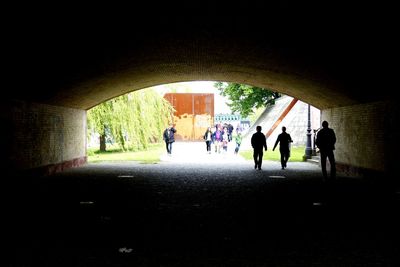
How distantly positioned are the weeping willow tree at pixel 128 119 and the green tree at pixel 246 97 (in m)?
18.3

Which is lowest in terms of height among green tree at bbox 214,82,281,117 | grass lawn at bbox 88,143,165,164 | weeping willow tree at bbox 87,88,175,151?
grass lawn at bbox 88,143,165,164

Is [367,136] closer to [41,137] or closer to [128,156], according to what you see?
[41,137]

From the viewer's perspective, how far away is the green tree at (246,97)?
4822cm

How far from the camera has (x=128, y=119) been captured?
95.3ft

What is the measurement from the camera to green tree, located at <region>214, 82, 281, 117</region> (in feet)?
158

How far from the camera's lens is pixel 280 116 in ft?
121

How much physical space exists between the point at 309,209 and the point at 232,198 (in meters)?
1.90

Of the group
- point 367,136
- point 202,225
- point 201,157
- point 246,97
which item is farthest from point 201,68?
point 246,97

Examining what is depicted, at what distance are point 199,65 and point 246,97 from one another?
32.7 meters

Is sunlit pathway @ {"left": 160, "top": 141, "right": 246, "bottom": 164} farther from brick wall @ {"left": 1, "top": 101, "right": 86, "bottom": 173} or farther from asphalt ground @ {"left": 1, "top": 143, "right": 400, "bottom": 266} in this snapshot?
asphalt ground @ {"left": 1, "top": 143, "right": 400, "bottom": 266}

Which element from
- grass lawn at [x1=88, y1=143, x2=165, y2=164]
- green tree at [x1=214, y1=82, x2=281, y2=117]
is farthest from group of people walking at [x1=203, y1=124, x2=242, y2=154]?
green tree at [x1=214, y1=82, x2=281, y2=117]

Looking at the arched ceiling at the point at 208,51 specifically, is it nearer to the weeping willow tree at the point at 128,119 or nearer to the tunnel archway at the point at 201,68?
the tunnel archway at the point at 201,68

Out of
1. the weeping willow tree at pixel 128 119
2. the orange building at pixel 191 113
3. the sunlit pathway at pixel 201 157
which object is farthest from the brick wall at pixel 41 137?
the orange building at pixel 191 113

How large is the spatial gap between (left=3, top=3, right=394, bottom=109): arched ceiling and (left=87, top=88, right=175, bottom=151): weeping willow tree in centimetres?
936
